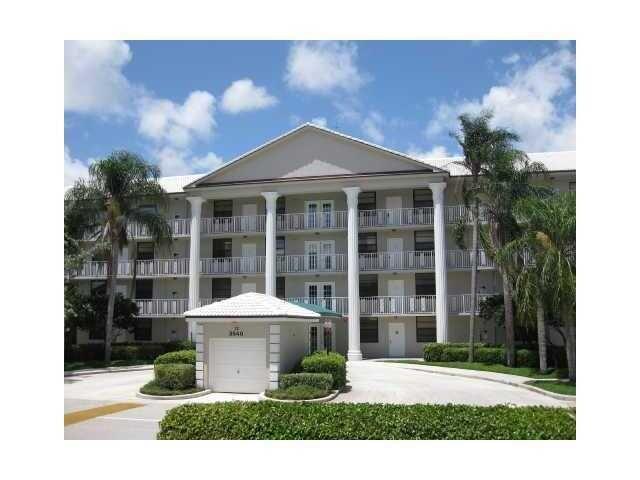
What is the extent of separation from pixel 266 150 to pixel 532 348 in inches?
667

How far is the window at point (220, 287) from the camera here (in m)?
35.6

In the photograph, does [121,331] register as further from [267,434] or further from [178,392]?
[267,434]

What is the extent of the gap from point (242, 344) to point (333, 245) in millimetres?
16616

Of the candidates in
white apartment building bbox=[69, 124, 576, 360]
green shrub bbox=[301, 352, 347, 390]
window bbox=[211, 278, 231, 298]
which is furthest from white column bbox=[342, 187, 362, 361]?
green shrub bbox=[301, 352, 347, 390]

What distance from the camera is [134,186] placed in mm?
29984

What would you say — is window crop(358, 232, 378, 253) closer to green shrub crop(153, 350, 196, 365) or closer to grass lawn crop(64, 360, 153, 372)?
grass lawn crop(64, 360, 153, 372)

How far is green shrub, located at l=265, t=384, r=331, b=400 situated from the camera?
16812mm

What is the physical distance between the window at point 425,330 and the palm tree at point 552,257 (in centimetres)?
1213

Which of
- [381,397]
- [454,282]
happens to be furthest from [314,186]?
[381,397]

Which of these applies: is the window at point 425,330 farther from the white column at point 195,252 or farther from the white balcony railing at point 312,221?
the white column at point 195,252

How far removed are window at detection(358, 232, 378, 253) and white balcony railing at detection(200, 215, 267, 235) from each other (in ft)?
18.6

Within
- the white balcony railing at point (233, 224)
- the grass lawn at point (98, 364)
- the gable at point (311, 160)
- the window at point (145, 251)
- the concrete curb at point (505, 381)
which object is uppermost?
the gable at point (311, 160)

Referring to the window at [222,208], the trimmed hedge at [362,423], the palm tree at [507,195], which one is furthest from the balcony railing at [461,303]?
the trimmed hedge at [362,423]
